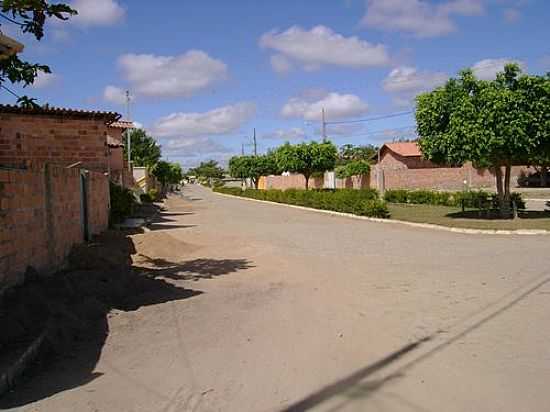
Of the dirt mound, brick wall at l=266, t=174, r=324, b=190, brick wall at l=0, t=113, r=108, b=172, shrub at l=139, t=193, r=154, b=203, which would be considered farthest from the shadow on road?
brick wall at l=266, t=174, r=324, b=190

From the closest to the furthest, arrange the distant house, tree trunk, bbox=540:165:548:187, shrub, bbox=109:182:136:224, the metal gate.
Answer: the metal gate → shrub, bbox=109:182:136:224 → tree trunk, bbox=540:165:548:187 → the distant house

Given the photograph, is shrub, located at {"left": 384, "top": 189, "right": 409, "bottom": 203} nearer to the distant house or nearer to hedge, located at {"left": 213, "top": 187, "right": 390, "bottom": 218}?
hedge, located at {"left": 213, "top": 187, "right": 390, "bottom": 218}

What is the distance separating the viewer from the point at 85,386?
16.0 feet

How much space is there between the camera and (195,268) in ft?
38.9

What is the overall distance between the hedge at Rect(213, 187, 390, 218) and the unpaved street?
13129 mm

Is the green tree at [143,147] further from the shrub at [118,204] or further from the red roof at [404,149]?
the shrub at [118,204]

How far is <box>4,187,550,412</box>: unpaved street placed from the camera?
450cm

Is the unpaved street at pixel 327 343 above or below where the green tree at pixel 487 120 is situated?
below

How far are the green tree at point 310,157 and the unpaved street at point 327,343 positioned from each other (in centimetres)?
3579

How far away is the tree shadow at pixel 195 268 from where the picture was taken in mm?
10860

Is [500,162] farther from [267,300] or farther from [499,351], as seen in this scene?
[499,351]

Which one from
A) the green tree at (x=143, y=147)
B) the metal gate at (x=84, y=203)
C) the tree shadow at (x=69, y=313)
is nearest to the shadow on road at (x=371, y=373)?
the tree shadow at (x=69, y=313)

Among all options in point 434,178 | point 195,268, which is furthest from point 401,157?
point 195,268

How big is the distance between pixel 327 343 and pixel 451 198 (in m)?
29.9
